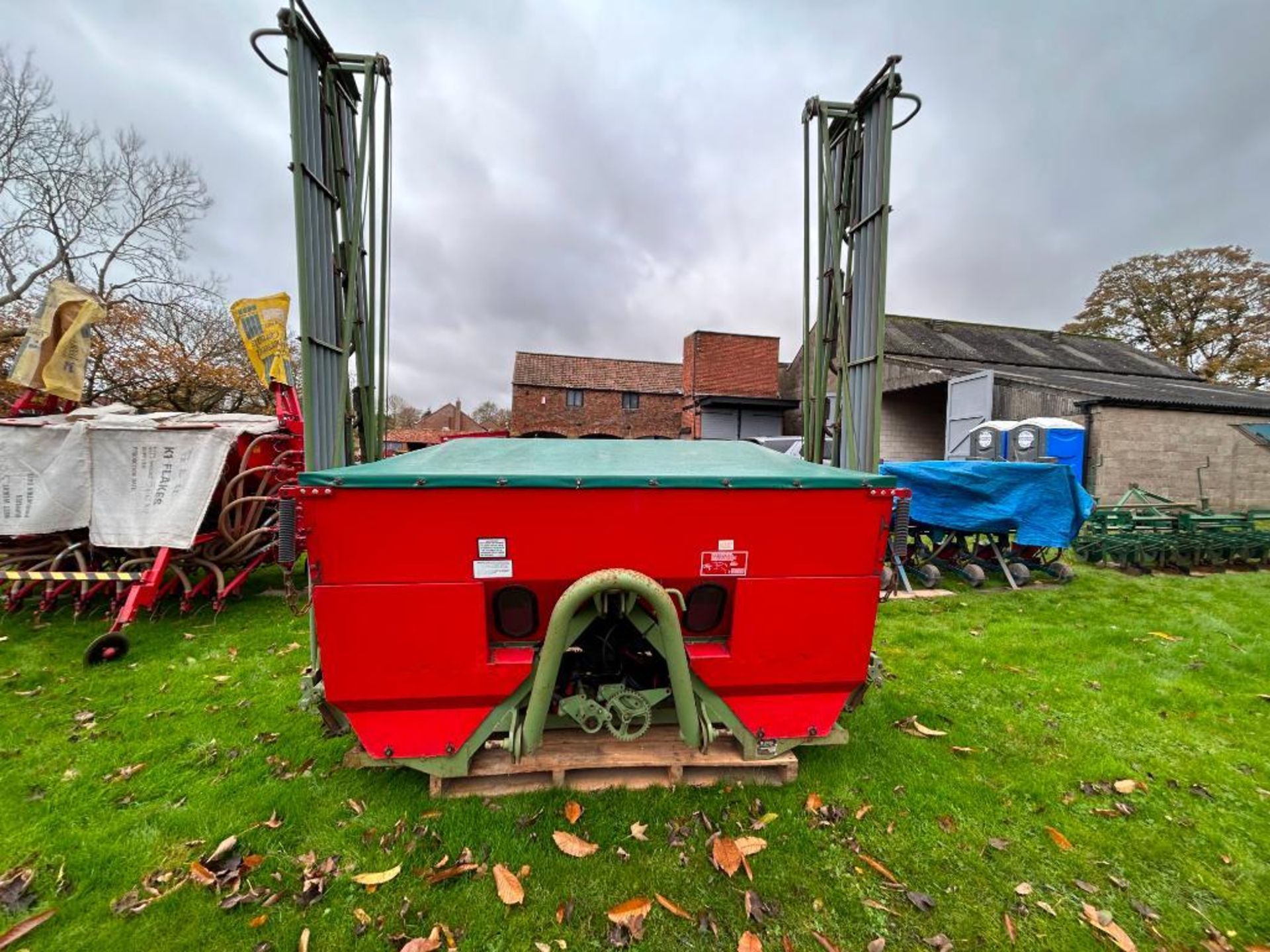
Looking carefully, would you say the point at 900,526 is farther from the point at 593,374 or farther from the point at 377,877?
the point at 593,374

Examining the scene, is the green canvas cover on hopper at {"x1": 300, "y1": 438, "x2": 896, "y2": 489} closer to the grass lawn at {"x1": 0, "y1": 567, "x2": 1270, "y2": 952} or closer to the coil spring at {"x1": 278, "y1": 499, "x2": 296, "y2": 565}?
the coil spring at {"x1": 278, "y1": 499, "x2": 296, "y2": 565}

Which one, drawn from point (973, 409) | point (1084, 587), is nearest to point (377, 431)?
point (1084, 587)

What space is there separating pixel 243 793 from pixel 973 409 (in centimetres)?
1677

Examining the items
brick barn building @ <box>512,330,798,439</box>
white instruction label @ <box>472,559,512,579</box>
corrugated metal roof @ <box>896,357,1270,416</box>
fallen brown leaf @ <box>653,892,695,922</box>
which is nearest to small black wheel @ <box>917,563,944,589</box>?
fallen brown leaf @ <box>653,892,695,922</box>

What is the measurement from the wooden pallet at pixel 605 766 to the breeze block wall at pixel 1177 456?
1334 cm

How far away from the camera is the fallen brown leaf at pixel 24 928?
1858 mm

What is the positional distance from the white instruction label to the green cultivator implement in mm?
9806

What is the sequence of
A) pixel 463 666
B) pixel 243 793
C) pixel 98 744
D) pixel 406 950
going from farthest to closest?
pixel 98 744, pixel 243 793, pixel 463 666, pixel 406 950

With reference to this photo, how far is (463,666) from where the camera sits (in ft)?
7.40

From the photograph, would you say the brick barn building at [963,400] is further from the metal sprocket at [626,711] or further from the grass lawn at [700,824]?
the metal sprocket at [626,711]

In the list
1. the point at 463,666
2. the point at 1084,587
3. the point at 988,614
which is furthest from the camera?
the point at 1084,587

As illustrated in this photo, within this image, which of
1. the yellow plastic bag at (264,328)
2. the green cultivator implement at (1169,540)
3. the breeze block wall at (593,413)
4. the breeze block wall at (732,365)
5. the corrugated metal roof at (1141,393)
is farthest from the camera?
the breeze block wall at (593,413)

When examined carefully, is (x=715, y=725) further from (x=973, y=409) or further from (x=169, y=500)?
(x=973, y=409)

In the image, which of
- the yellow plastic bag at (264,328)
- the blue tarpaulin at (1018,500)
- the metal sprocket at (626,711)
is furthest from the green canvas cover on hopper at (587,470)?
the blue tarpaulin at (1018,500)
